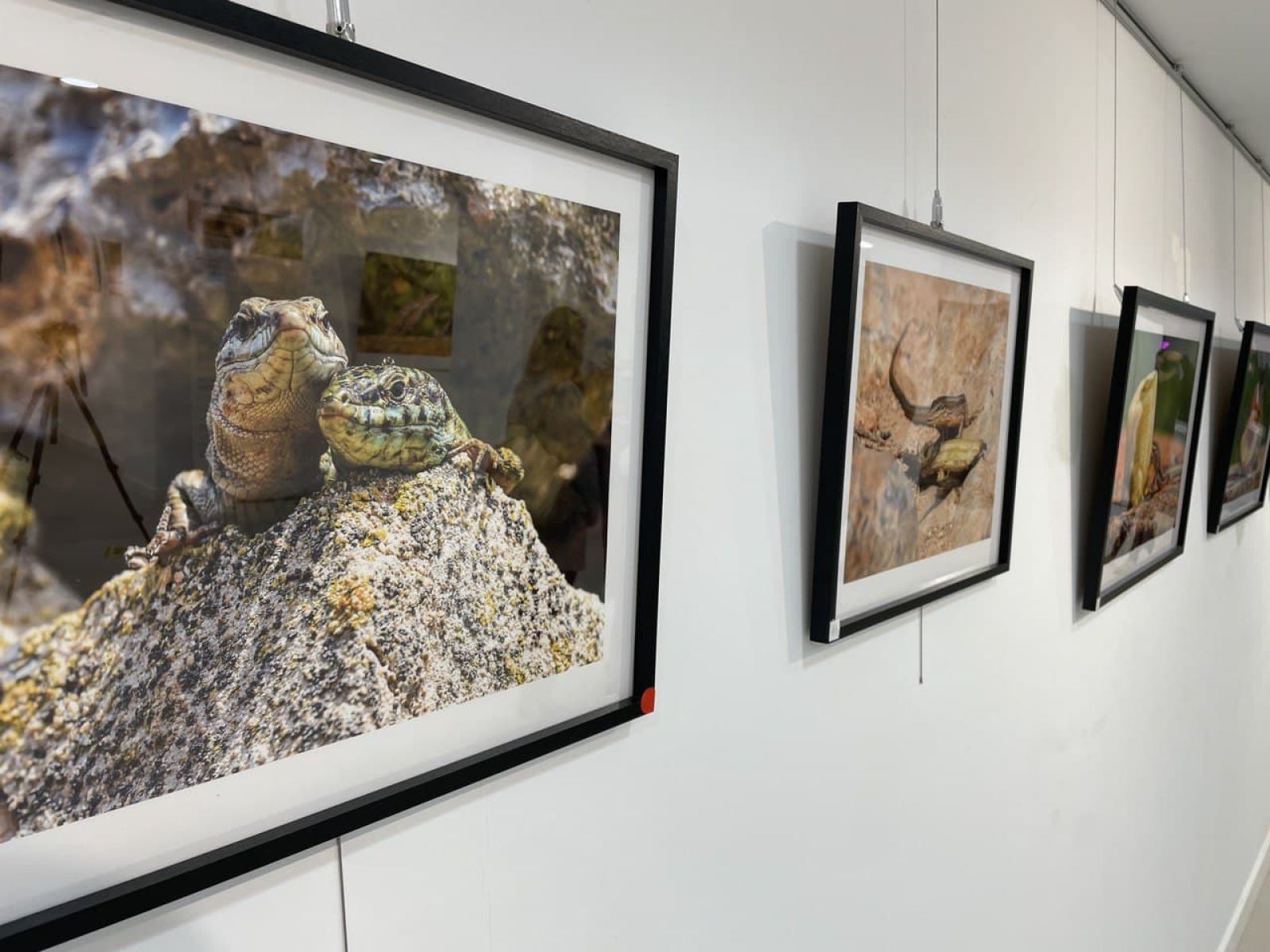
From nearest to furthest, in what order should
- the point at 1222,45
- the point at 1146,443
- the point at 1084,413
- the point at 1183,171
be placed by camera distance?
the point at 1084,413 < the point at 1146,443 < the point at 1222,45 < the point at 1183,171

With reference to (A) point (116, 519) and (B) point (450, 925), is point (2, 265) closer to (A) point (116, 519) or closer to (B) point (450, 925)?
(A) point (116, 519)

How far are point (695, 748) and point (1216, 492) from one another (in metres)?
2.31

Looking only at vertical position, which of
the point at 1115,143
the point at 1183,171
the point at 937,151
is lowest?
the point at 937,151

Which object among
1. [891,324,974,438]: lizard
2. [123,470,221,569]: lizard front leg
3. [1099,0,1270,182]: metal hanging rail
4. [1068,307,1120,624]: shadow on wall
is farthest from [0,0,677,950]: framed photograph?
[1099,0,1270,182]: metal hanging rail

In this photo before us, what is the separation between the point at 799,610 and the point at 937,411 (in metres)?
0.35

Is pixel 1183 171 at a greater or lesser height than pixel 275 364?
greater

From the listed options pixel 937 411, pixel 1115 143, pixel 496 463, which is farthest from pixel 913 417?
pixel 1115 143

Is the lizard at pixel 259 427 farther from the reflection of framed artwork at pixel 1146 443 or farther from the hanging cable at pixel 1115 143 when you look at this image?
the hanging cable at pixel 1115 143

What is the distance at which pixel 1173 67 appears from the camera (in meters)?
2.07

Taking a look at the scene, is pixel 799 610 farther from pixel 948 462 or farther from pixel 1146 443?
pixel 1146 443

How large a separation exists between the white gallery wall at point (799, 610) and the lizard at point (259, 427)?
0.12m

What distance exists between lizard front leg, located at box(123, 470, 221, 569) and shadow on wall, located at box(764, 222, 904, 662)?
571 mm

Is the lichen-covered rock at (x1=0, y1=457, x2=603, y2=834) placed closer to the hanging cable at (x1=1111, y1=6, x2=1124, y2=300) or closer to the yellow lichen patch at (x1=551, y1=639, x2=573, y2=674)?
the yellow lichen patch at (x1=551, y1=639, x2=573, y2=674)

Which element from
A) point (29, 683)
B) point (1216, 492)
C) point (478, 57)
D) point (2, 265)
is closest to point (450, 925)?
point (29, 683)
